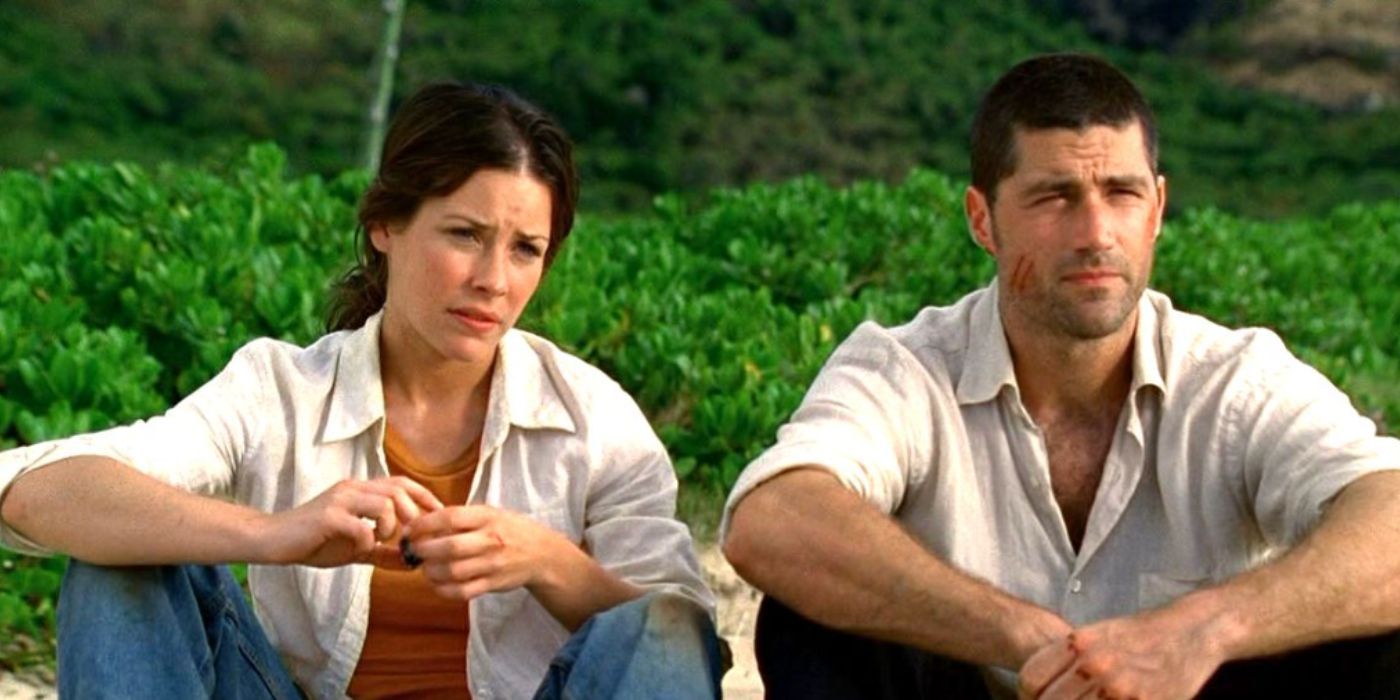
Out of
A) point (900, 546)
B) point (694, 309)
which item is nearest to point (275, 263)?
point (694, 309)

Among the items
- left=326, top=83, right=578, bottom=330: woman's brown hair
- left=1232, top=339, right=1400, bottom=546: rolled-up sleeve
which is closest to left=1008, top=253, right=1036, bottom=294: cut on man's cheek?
left=1232, top=339, right=1400, bottom=546: rolled-up sleeve

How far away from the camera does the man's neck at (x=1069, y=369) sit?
142 inches

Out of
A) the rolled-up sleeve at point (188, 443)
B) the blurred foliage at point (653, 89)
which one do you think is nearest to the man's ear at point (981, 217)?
the rolled-up sleeve at point (188, 443)

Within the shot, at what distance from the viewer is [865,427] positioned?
3.54m

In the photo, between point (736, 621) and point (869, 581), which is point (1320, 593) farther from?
point (736, 621)

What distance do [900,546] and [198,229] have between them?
392cm

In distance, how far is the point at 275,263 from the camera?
6.44m

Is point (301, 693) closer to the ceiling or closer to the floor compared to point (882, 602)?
closer to the floor

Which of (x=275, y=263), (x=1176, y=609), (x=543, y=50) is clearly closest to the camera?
(x=1176, y=609)

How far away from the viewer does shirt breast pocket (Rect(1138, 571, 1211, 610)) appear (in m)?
3.55

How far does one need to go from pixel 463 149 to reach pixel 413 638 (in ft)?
2.29

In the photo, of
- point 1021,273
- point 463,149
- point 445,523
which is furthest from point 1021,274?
point 445,523

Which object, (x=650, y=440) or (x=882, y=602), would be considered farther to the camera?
(x=650, y=440)

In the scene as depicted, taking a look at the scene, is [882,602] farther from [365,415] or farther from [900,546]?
[365,415]
